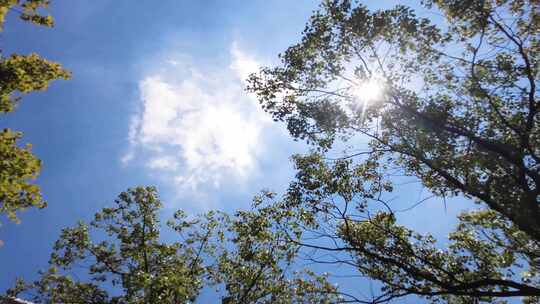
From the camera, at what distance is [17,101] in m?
7.97

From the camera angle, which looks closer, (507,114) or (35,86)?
(35,86)

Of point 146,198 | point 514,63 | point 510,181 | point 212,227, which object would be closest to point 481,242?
point 510,181

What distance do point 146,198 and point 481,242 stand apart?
18414 mm

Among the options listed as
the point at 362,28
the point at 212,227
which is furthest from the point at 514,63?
the point at 212,227

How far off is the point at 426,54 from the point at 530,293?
28.4 feet

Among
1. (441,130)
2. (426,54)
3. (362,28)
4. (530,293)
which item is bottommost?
(530,293)

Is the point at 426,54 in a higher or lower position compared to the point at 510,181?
higher

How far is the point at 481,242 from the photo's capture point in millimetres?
13859

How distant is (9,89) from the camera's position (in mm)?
7902

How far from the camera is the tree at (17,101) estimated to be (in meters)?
6.74

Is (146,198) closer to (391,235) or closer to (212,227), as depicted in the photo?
(212,227)

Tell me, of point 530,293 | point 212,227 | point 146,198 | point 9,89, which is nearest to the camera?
point 9,89

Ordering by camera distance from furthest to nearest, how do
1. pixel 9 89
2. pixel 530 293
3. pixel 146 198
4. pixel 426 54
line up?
pixel 146 198 < pixel 426 54 < pixel 530 293 < pixel 9 89

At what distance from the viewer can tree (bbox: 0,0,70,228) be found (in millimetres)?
6738
